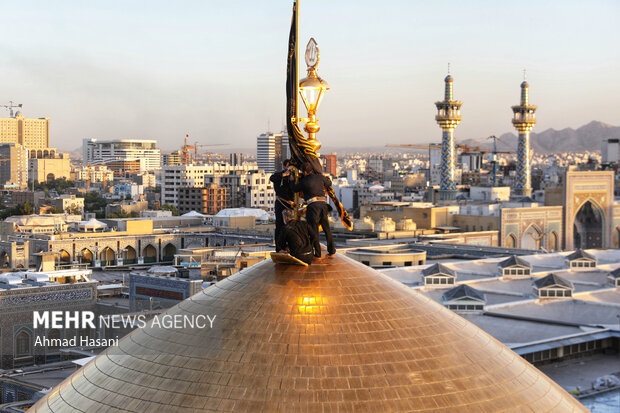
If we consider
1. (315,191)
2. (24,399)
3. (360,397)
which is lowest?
(24,399)

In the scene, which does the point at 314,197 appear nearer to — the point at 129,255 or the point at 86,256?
the point at 86,256

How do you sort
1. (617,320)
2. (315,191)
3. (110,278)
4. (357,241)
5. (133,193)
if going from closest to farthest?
(315,191) < (617,320) < (110,278) < (357,241) < (133,193)

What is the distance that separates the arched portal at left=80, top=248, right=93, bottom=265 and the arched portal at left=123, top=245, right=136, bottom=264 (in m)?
2.00

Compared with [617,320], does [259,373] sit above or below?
above

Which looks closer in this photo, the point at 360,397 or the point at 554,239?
the point at 360,397

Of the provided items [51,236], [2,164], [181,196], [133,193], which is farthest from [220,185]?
[2,164]

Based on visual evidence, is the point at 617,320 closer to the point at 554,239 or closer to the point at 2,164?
the point at 554,239

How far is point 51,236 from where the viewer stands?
158ft

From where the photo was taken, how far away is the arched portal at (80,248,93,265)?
4909 centimetres

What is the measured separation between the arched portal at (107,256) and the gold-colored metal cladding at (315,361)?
143 ft

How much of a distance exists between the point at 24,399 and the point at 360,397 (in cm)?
1324

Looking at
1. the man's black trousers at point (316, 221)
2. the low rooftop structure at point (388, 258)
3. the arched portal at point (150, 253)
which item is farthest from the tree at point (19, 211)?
the man's black trousers at point (316, 221)

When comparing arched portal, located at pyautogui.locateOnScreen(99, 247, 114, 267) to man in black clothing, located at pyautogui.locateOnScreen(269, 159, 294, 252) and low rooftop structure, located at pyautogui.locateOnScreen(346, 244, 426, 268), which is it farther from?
man in black clothing, located at pyautogui.locateOnScreen(269, 159, 294, 252)

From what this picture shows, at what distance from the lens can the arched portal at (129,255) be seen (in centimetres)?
5153
